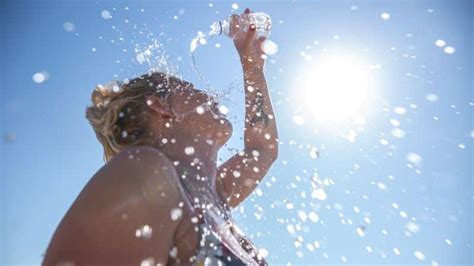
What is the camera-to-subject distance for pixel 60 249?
201 cm

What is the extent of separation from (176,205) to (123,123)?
126cm

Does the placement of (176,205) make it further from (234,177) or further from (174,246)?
(234,177)

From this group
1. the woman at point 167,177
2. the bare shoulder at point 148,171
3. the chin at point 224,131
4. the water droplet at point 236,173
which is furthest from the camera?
the water droplet at point 236,173

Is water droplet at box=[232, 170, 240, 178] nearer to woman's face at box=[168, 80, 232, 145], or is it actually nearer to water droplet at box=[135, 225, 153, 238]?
woman's face at box=[168, 80, 232, 145]

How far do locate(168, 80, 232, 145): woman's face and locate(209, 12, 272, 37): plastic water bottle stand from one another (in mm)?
1053

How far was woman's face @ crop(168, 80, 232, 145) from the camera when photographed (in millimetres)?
3627

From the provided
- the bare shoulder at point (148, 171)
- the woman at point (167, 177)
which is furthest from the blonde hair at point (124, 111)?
the bare shoulder at point (148, 171)

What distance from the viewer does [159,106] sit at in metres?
3.56

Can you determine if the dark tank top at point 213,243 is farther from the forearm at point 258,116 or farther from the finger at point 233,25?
the finger at point 233,25

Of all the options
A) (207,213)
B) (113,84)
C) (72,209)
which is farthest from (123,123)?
(72,209)

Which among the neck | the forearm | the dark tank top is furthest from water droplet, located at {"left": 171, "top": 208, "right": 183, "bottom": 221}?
the forearm

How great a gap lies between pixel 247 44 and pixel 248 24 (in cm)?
18

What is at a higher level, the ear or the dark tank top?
the ear

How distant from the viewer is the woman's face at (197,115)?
3.63 meters
